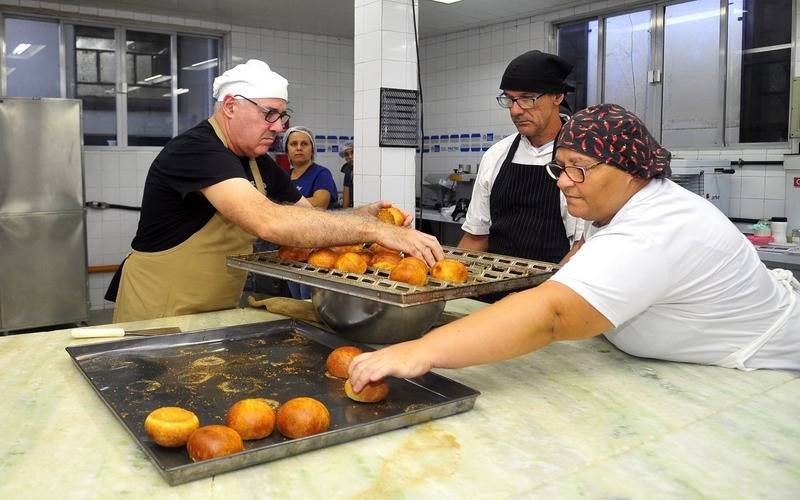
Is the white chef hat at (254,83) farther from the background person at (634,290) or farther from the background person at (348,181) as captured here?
the background person at (348,181)

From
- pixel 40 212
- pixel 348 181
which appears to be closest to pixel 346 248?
pixel 40 212

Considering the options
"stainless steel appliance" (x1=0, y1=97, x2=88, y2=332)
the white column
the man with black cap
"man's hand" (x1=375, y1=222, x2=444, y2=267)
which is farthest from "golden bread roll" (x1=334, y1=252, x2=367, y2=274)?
"stainless steel appliance" (x1=0, y1=97, x2=88, y2=332)

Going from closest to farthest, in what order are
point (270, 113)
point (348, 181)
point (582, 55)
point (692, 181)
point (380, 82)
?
point (270, 113) → point (380, 82) → point (692, 181) → point (582, 55) → point (348, 181)

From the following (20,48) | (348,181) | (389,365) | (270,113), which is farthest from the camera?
(348,181)

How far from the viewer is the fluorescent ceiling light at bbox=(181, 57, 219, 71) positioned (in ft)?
26.0

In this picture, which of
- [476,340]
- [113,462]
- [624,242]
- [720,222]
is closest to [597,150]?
[624,242]

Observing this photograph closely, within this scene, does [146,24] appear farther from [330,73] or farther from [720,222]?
[720,222]

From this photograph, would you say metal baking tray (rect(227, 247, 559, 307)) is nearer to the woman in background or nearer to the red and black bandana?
the red and black bandana

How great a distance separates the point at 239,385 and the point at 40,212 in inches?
192

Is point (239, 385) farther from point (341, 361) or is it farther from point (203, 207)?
point (203, 207)

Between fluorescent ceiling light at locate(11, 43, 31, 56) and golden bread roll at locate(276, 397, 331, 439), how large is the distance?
7065 millimetres

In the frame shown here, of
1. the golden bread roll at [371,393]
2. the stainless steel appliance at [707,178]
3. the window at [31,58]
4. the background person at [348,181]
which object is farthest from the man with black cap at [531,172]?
the window at [31,58]

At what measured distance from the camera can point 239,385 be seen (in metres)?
1.56

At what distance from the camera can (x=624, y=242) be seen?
1.54 meters
